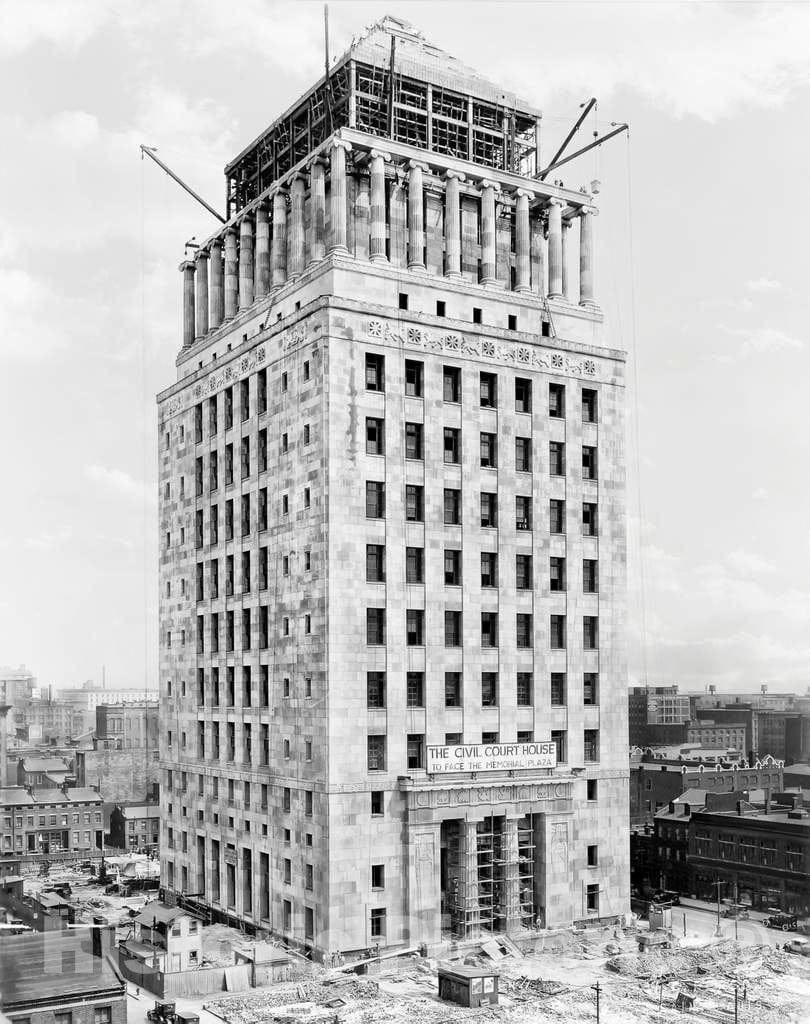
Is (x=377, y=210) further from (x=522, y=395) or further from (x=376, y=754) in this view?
(x=376, y=754)

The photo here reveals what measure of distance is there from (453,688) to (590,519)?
17393 mm

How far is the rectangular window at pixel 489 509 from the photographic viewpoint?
8025 cm

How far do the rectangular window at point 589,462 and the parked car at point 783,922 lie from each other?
124ft

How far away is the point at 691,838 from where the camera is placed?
110 m

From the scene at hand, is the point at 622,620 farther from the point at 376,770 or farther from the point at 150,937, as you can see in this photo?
the point at 150,937

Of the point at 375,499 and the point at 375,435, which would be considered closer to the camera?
the point at 375,499

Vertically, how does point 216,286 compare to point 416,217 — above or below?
below

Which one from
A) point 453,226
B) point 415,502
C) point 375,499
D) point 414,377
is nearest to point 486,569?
point 415,502

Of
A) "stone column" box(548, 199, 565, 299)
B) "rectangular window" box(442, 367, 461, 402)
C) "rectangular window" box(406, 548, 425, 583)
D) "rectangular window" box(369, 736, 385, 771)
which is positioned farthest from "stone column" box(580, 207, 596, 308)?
"rectangular window" box(369, 736, 385, 771)

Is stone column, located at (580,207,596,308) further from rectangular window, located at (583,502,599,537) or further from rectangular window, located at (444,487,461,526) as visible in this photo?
rectangular window, located at (444,487,461,526)

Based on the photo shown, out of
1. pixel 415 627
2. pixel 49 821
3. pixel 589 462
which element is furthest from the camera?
pixel 49 821

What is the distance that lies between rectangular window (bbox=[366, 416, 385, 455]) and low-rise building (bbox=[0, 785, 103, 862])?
83.8 meters

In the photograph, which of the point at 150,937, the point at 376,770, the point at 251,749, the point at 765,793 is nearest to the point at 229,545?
the point at 251,749

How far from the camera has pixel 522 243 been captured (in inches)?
3371
